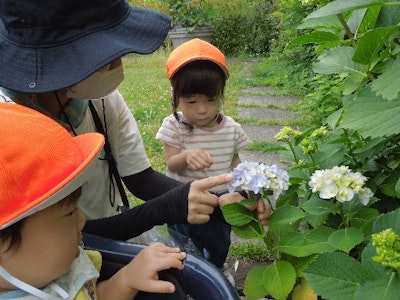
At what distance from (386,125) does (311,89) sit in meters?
3.89

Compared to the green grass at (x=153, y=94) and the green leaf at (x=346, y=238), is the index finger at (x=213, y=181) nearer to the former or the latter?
the green leaf at (x=346, y=238)

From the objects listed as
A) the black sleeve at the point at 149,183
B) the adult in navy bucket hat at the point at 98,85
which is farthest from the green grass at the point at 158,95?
the adult in navy bucket hat at the point at 98,85

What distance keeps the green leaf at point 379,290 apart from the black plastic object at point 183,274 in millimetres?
325

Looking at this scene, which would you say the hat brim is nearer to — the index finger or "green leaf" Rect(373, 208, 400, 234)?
the index finger

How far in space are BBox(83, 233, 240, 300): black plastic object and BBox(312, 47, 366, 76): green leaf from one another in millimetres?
474

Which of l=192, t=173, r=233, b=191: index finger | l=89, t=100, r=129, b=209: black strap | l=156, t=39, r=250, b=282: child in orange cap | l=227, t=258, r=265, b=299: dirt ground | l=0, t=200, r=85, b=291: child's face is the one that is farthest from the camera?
l=227, t=258, r=265, b=299: dirt ground

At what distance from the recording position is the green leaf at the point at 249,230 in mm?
1073

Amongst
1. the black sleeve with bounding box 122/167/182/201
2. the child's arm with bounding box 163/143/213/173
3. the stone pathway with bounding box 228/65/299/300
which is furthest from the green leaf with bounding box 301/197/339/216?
the stone pathway with bounding box 228/65/299/300

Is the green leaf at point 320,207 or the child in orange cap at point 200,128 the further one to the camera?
the child in orange cap at point 200,128

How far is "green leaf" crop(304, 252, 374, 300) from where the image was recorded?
0.75 meters

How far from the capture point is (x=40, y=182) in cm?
83

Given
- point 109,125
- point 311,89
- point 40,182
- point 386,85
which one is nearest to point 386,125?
point 386,85

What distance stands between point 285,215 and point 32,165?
524 mm

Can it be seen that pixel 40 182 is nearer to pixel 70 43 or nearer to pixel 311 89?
pixel 70 43
